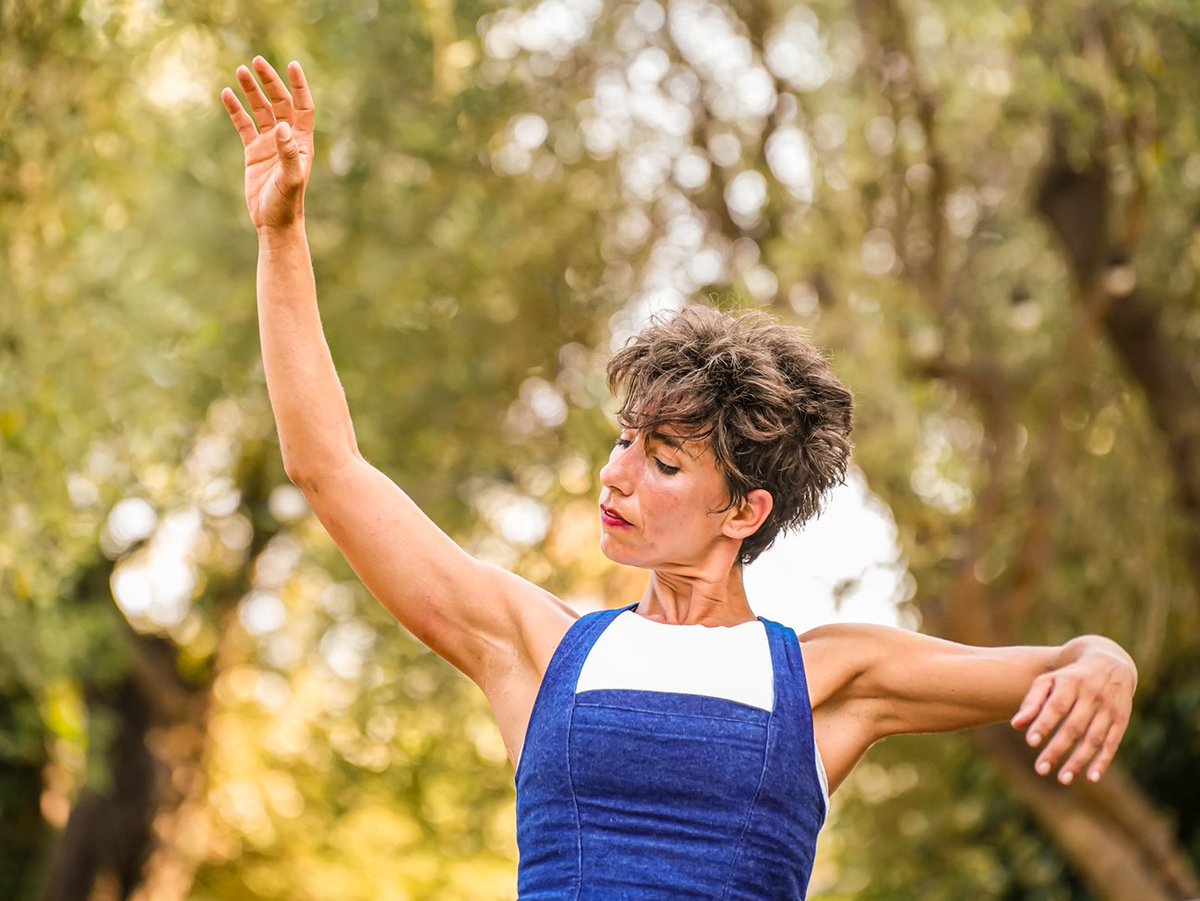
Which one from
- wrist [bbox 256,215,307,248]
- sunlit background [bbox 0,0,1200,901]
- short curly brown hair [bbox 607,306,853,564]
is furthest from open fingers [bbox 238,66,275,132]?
sunlit background [bbox 0,0,1200,901]

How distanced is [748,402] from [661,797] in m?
0.55

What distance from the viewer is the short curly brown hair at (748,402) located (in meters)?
2.08

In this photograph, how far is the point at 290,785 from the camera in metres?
12.2

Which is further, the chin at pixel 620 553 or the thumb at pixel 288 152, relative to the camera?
the chin at pixel 620 553

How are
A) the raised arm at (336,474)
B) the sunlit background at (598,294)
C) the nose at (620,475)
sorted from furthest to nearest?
the sunlit background at (598,294)
the nose at (620,475)
the raised arm at (336,474)

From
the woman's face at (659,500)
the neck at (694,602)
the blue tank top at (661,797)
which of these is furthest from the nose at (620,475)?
the blue tank top at (661,797)

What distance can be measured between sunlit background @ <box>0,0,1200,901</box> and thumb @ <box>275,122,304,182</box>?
3547 mm

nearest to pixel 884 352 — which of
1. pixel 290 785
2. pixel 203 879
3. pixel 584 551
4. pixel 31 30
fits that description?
pixel 584 551

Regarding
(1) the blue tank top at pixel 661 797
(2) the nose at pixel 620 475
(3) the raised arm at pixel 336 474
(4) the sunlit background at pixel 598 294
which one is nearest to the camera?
(1) the blue tank top at pixel 661 797

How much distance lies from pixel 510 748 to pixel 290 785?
1066 centimetres

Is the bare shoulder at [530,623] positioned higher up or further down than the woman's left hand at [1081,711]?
further down

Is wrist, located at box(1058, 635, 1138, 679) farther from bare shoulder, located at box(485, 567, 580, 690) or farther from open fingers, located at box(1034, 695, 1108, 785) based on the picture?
bare shoulder, located at box(485, 567, 580, 690)

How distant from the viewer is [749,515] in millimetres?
2131

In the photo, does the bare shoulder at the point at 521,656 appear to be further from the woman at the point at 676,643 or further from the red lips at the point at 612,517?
the red lips at the point at 612,517
